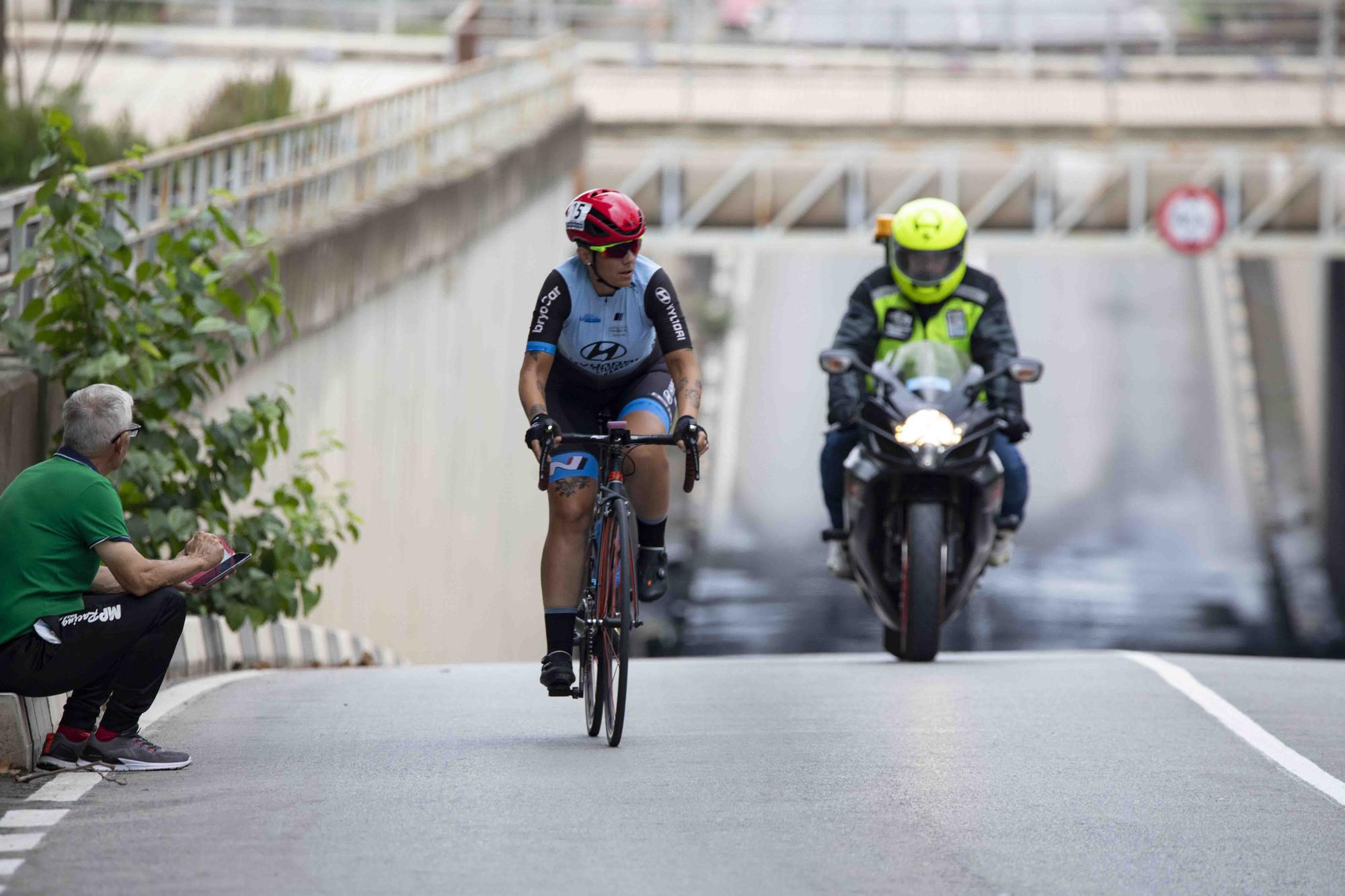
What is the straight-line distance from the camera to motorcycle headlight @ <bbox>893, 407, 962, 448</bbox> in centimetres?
1138

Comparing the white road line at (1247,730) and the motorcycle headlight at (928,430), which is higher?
the motorcycle headlight at (928,430)

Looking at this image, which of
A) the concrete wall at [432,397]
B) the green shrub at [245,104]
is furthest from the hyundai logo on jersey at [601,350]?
the green shrub at [245,104]

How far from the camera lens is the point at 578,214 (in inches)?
321

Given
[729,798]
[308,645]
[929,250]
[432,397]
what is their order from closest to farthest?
[729,798], [929,250], [308,645], [432,397]

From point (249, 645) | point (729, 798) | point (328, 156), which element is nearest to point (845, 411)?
point (249, 645)

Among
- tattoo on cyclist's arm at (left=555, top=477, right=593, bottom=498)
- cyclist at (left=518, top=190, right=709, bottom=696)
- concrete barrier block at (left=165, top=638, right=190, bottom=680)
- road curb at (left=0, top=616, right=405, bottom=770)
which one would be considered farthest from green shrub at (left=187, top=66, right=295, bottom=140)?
tattoo on cyclist's arm at (left=555, top=477, right=593, bottom=498)

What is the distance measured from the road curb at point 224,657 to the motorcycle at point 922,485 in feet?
10.7

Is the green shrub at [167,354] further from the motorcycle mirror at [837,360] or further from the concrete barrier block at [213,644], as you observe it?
the motorcycle mirror at [837,360]

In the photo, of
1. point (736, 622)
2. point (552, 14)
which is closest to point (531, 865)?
point (736, 622)

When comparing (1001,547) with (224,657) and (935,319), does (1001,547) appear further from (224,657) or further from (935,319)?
(224,657)

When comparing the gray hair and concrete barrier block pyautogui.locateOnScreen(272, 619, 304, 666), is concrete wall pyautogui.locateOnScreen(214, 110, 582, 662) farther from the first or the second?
the gray hair

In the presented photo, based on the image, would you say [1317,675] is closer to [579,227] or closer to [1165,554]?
[579,227]

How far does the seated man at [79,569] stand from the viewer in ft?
23.1

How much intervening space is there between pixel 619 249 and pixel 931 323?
160 inches
